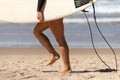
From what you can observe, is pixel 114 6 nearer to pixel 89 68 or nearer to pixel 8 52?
pixel 8 52

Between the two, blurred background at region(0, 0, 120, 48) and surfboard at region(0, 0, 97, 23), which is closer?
surfboard at region(0, 0, 97, 23)

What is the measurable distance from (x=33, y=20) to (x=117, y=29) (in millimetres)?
5832

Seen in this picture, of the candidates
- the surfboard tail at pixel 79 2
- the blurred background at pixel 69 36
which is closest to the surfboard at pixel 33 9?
the surfboard tail at pixel 79 2

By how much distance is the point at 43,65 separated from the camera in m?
6.81

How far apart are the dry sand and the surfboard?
30.6 inches

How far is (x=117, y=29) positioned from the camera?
37.5 feet

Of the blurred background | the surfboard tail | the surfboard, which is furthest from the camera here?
the blurred background

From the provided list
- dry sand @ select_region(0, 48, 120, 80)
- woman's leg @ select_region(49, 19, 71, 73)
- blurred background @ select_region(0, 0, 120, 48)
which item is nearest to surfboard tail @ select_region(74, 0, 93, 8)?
woman's leg @ select_region(49, 19, 71, 73)

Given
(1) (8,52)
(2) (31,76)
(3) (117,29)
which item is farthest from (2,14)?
(3) (117,29)

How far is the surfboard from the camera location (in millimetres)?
5738

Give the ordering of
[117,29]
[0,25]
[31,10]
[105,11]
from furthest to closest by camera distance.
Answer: [105,11]
[0,25]
[117,29]
[31,10]

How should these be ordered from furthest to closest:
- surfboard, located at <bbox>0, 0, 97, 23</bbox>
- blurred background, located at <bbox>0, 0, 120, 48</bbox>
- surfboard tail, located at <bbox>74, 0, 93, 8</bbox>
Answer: blurred background, located at <bbox>0, 0, 120, 48</bbox>
surfboard, located at <bbox>0, 0, 97, 23</bbox>
surfboard tail, located at <bbox>74, 0, 93, 8</bbox>

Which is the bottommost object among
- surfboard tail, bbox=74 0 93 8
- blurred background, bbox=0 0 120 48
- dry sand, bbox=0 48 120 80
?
blurred background, bbox=0 0 120 48

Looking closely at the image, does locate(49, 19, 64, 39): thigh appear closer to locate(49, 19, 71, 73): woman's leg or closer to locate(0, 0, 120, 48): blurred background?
locate(49, 19, 71, 73): woman's leg
